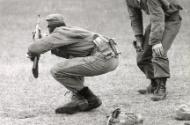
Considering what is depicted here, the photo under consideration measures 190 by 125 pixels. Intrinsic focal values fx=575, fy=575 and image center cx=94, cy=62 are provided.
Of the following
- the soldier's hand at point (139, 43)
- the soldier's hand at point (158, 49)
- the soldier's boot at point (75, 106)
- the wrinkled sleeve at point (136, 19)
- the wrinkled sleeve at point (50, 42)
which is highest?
the wrinkled sleeve at point (50, 42)

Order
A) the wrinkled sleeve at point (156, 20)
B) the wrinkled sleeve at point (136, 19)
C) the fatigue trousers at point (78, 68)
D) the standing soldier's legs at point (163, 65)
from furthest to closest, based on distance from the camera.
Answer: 1. the wrinkled sleeve at point (136, 19)
2. the standing soldier's legs at point (163, 65)
3. the wrinkled sleeve at point (156, 20)
4. the fatigue trousers at point (78, 68)

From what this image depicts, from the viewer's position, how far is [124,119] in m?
6.35

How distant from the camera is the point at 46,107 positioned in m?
7.48

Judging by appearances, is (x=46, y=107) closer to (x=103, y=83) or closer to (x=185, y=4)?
(x=103, y=83)

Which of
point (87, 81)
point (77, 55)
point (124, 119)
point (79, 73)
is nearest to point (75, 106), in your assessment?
point (79, 73)

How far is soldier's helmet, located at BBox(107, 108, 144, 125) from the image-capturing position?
20.8 feet

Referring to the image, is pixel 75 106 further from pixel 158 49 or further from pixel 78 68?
pixel 158 49

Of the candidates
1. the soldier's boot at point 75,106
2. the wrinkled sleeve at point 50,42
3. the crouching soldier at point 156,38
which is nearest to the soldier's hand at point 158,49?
the crouching soldier at point 156,38

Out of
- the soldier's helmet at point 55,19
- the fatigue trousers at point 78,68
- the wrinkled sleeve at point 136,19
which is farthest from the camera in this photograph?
the wrinkled sleeve at point 136,19

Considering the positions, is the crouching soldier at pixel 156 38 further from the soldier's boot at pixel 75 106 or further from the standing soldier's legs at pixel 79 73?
the soldier's boot at pixel 75 106

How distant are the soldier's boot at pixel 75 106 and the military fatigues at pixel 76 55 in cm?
16

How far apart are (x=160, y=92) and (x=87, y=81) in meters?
1.94

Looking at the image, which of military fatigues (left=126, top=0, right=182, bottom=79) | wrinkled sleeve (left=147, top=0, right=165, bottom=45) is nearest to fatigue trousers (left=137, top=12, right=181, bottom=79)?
military fatigues (left=126, top=0, right=182, bottom=79)

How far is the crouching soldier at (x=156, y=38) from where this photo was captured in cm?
767
